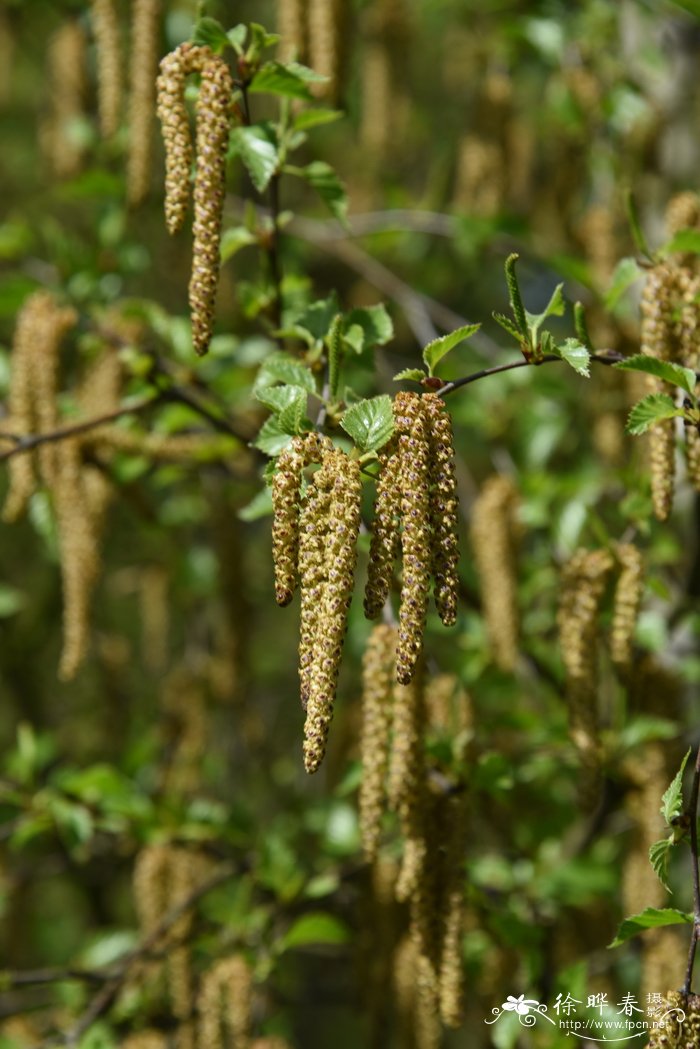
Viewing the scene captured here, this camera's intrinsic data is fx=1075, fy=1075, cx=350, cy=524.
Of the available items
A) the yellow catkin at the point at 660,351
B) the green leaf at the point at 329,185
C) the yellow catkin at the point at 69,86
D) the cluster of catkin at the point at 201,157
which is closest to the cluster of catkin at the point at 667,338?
the yellow catkin at the point at 660,351

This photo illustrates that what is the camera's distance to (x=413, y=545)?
1558mm

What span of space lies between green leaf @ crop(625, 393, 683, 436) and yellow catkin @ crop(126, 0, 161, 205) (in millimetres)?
1731

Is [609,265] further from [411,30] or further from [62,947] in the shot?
[62,947]

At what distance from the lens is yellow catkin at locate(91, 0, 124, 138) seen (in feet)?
10.5

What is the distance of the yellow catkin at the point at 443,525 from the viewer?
5.16 feet

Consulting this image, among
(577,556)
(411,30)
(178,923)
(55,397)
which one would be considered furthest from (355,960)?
(411,30)

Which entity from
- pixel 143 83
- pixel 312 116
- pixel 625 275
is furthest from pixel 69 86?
pixel 625 275

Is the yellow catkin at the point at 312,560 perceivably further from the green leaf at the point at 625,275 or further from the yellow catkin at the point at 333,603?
the green leaf at the point at 625,275

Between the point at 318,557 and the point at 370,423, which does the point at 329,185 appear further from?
the point at 318,557

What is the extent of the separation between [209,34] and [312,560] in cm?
106

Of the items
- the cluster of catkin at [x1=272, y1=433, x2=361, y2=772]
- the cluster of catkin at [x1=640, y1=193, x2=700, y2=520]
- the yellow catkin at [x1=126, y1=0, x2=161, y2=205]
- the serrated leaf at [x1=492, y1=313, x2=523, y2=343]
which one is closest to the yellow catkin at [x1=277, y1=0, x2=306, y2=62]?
the yellow catkin at [x1=126, y1=0, x2=161, y2=205]

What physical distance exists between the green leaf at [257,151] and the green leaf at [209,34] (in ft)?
0.59

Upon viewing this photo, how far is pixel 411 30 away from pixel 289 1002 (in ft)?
13.9

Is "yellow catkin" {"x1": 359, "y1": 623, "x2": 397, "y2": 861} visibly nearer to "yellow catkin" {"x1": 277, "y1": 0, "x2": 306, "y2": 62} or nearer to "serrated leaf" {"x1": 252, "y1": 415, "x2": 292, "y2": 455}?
"serrated leaf" {"x1": 252, "y1": 415, "x2": 292, "y2": 455}
